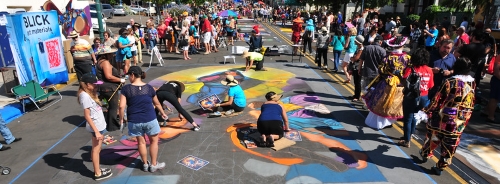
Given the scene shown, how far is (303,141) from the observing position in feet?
19.8

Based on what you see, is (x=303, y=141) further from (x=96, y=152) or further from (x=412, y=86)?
(x=96, y=152)

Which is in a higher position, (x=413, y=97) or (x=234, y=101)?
(x=413, y=97)

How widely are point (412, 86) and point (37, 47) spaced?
9.32 m

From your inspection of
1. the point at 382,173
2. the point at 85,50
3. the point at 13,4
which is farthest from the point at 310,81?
the point at 13,4

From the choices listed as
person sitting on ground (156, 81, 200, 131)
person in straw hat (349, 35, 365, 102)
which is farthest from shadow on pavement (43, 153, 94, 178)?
person in straw hat (349, 35, 365, 102)

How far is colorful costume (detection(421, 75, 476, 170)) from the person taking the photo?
4496mm

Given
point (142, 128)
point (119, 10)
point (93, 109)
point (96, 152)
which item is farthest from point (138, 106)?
point (119, 10)

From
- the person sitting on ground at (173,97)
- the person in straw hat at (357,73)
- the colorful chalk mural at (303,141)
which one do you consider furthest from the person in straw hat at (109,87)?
the person in straw hat at (357,73)

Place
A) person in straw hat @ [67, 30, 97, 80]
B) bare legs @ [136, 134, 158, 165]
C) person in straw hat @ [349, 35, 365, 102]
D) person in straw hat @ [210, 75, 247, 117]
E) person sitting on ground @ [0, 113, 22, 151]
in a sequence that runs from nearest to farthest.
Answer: bare legs @ [136, 134, 158, 165], person sitting on ground @ [0, 113, 22, 151], person in straw hat @ [210, 75, 247, 117], person in straw hat @ [67, 30, 97, 80], person in straw hat @ [349, 35, 365, 102]

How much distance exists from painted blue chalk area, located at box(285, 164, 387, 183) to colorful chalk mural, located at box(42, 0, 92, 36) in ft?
45.5

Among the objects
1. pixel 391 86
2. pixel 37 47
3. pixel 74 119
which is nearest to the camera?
pixel 391 86

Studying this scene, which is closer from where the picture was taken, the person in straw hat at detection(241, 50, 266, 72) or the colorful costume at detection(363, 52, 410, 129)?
the colorful costume at detection(363, 52, 410, 129)

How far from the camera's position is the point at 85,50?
796 centimetres

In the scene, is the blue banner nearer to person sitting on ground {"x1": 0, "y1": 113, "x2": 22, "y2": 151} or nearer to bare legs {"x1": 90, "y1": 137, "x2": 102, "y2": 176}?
person sitting on ground {"x1": 0, "y1": 113, "x2": 22, "y2": 151}
